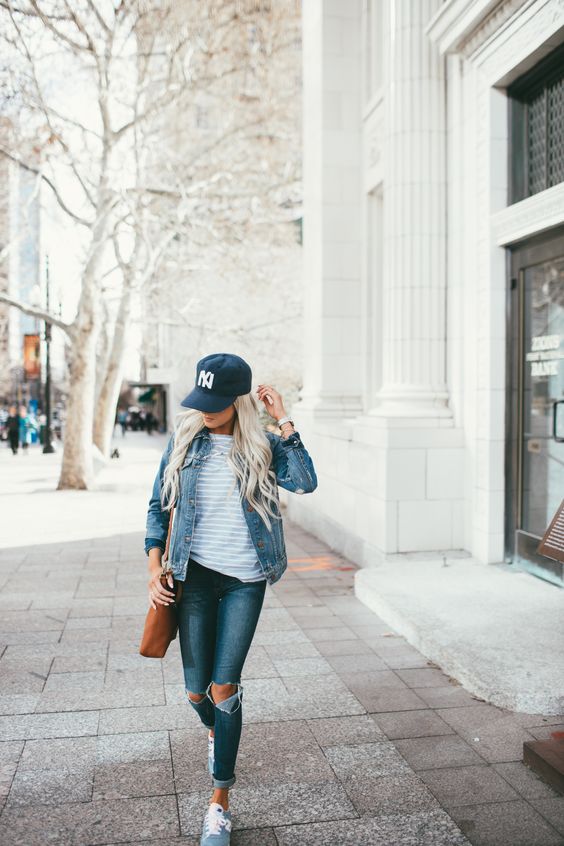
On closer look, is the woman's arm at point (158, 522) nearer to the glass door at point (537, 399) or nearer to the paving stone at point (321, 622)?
the paving stone at point (321, 622)

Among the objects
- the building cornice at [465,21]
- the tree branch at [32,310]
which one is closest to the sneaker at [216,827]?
the building cornice at [465,21]

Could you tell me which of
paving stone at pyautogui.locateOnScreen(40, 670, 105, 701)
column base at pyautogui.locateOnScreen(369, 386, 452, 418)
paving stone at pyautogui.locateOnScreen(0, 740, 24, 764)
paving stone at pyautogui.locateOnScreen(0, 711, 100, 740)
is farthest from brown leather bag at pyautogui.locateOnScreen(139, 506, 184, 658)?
column base at pyautogui.locateOnScreen(369, 386, 452, 418)

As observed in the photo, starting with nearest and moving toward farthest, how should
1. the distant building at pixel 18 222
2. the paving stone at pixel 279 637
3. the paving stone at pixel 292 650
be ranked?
the paving stone at pixel 292 650, the paving stone at pixel 279 637, the distant building at pixel 18 222

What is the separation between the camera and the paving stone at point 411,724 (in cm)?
438

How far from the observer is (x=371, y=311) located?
11430mm

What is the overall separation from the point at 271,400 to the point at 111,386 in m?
21.4

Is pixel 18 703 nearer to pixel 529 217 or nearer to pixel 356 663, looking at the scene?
pixel 356 663

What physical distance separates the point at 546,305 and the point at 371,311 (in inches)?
172

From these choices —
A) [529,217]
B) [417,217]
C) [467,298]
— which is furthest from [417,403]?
[529,217]

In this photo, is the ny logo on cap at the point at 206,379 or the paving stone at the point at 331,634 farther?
the paving stone at the point at 331,634

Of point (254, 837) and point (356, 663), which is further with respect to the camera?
point (356, 663)

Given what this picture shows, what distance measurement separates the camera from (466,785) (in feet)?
12.4

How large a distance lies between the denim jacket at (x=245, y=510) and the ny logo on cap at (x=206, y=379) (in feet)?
0.82

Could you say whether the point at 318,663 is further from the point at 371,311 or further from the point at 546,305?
the point at 371,311
